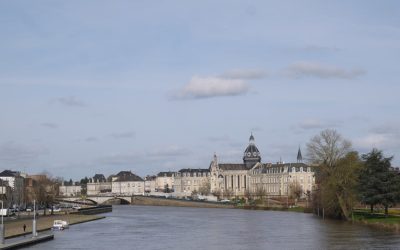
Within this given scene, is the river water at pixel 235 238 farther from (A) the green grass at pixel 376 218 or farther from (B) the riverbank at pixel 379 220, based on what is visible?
(A) the green grass at pixel 376 218

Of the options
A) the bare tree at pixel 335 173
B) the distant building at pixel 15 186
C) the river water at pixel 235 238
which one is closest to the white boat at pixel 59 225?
the river water at pixel 235 238

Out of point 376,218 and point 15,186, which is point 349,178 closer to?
point 376,218

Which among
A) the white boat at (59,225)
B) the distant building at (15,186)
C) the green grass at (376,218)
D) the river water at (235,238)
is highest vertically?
the distant building at (15,186)

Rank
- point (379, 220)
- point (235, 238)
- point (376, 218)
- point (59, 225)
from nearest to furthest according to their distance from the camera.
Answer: point (235, 238) < point (379, 220) < point (59, 225) < point (376, 218)

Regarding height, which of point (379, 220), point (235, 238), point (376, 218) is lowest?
point (235, 238)

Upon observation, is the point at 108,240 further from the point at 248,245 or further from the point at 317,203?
the point at 317,203

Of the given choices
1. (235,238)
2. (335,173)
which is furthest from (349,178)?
(235,238)

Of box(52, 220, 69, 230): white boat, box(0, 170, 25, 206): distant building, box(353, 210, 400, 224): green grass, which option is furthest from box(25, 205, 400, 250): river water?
box(0, 170, 25, 206): distant building

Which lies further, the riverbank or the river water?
the riverbank

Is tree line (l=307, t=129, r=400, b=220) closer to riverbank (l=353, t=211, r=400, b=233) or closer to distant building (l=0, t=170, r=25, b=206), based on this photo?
riverbank (l=353, t=211, r=400, b=233)

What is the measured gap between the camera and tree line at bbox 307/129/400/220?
88438 mm

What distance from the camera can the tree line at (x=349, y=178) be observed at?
290 feet

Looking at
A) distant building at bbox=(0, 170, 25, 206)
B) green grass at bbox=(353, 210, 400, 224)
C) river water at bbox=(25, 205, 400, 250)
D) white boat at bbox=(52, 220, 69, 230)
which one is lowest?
river water at bbox=(25, 205, 400, 250)

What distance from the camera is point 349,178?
9281 centimetres
